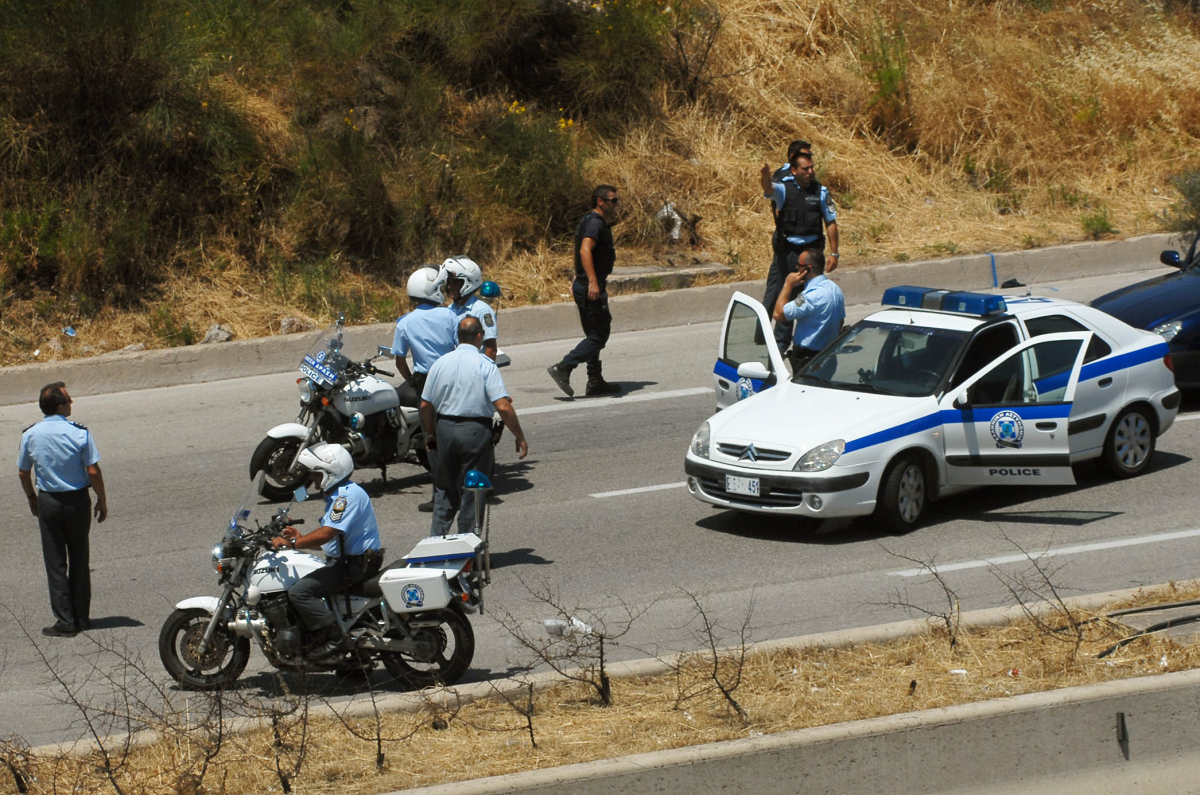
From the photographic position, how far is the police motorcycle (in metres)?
7.12

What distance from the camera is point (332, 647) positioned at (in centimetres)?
723

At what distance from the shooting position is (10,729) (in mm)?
6953

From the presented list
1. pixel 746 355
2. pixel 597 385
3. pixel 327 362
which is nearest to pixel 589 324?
pixel 597 385

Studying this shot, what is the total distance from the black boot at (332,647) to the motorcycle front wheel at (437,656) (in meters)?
0.23

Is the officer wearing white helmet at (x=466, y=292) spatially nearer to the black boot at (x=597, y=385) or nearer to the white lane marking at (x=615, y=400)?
the white lane marking at (x=615, y=400)

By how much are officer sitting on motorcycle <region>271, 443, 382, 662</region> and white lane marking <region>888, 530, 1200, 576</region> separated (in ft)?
11.7

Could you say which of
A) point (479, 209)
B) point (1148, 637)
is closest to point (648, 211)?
point (479, 209)

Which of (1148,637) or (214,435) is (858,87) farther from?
(1148,637)

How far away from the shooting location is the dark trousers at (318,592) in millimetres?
7156

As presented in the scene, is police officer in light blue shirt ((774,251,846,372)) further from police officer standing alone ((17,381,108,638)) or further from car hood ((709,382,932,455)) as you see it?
police officer standing alone ((17,381,108,638))

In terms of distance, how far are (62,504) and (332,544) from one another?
2.25 meters

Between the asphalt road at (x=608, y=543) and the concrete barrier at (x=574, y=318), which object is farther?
the concrete barrier at (x=574, y=318)

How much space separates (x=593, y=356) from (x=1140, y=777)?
830cm

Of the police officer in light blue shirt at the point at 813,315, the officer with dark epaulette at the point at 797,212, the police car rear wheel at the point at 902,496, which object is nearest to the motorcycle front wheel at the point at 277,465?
the police officer in light blue shirt at the point at 813,315
